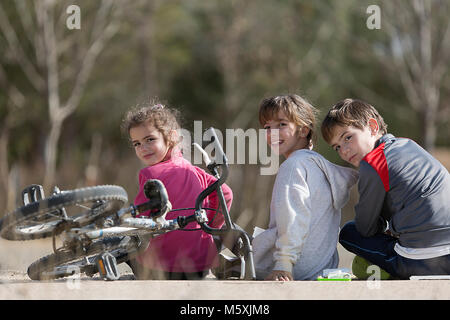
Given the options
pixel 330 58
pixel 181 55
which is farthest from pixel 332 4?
pixel 181 55

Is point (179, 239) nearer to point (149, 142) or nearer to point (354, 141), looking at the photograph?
point (149, 142)

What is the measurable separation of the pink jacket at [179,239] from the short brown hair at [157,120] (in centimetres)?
20

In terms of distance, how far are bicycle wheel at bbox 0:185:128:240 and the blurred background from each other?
6.63 meters

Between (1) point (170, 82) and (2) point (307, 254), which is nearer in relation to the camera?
(2) point (307, 254)

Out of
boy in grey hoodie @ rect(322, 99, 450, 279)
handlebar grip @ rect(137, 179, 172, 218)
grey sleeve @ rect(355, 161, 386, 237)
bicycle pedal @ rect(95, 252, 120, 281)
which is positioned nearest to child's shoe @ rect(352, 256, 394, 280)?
boy in grey hoodie @ rect(322, 99, 450, 279)

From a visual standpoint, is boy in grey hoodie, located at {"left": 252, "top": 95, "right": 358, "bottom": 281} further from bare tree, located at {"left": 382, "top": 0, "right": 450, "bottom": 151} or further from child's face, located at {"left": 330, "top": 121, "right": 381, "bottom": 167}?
bare tree, located at {"left": 382, "top": 0, "right": 450, "bottom": 151}

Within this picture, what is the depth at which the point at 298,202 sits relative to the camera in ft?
10.4

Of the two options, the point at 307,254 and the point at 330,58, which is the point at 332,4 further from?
the point at 307,254

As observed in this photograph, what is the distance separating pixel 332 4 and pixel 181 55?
3.91 m

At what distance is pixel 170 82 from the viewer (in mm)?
17016

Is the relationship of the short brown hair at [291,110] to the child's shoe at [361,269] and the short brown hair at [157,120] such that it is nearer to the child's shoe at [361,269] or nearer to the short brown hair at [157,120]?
the short brown hair at [157,120]

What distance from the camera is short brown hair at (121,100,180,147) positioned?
361cm

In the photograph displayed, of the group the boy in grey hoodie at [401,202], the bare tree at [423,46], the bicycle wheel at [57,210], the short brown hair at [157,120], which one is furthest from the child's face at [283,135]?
the bare tree at [423,46]

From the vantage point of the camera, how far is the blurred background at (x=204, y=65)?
10.5 m
